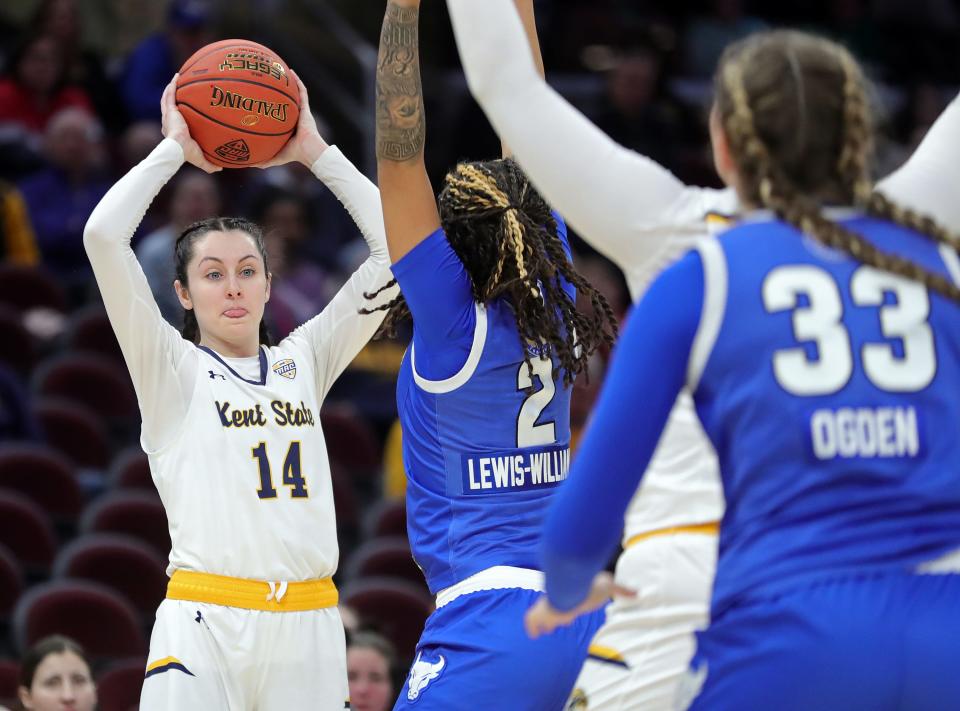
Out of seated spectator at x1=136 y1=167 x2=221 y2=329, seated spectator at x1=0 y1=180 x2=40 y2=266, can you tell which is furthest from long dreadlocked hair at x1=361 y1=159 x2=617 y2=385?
seated spectator at x1=0 y1=180 x2=40 y2=266

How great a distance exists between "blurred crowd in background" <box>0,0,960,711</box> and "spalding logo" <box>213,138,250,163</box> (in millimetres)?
2619

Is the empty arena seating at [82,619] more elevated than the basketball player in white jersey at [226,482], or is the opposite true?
the basketball player in white jersey at [226,482]

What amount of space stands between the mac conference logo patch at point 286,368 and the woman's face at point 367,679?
84.8 inches

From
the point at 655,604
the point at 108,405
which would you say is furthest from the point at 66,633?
the point at 655,604

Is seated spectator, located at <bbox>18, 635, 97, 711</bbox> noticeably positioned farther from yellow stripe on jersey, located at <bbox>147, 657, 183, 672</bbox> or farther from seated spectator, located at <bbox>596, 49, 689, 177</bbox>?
seated spectator, located at <bbox>596, 49, 689, 177</bbox>

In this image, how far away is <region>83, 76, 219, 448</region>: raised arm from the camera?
14.6 feet

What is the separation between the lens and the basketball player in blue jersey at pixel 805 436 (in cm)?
238

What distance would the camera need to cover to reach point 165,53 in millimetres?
11680

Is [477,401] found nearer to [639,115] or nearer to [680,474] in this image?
[680,474]

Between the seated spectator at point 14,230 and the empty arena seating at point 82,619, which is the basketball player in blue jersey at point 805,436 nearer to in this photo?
the empty arena seating at point 82,619

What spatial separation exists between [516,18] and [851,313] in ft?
3.14

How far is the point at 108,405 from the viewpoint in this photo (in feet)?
32.4

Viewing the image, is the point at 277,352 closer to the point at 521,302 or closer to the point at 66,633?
the point at 521,302

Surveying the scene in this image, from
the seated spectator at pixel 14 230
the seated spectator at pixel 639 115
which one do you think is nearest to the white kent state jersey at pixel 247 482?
the seated spectator at pixel 14 230
